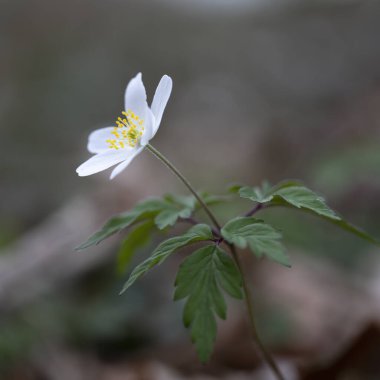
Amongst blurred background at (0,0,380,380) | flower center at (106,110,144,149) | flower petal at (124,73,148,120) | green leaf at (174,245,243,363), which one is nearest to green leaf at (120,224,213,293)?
green leaf at (174,245,243,363)

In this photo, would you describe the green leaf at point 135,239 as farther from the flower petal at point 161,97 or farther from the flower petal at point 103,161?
the flower petal at point 161,97

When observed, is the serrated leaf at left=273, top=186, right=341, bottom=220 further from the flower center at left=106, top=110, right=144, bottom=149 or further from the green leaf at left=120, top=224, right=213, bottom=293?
the flower center at left=106, top=110, right=144, bottom=149

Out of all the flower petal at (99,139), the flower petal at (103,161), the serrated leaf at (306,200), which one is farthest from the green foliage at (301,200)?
the flower petal at (99,139)

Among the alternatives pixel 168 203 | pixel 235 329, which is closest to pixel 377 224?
pixel 235 329

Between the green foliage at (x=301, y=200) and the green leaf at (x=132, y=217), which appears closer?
the green foliage at (x=301, y=200)

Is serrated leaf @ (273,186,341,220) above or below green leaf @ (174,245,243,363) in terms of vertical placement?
above

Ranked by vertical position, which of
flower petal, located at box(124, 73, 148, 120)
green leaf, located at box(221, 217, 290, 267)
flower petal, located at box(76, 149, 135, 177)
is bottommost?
green leaf, located at box(221, 217, 290, 267)

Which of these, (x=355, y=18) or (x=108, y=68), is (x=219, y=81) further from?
(x=355, y=18)
